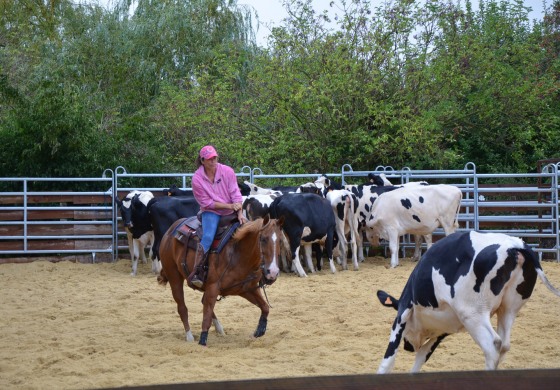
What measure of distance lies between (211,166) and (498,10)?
21.5 metres

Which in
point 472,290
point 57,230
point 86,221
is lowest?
point 57,230

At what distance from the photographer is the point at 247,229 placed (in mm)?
8625

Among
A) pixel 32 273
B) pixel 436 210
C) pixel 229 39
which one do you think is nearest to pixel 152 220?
pixel 32 273

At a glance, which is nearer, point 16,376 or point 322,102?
point 16,376

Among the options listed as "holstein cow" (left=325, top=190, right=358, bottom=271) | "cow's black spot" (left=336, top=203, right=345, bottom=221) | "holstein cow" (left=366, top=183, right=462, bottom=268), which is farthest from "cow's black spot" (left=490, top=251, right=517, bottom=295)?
"cow's black spot" (left=336, top=203, right=345, bottom=221)

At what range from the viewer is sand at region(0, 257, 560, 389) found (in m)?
7.28

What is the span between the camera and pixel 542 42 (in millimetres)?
27344

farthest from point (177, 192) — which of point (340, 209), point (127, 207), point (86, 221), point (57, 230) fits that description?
point (340, 209)

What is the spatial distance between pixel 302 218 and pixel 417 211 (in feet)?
7.98

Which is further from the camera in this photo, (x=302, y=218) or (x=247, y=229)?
(x=302, y=218)

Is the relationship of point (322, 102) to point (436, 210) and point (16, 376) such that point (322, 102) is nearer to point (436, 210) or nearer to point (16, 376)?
point (436, 210)

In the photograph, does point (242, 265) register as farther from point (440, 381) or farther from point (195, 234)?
point (440, 381)

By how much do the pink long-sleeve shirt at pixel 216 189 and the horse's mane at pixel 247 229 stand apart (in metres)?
0.33

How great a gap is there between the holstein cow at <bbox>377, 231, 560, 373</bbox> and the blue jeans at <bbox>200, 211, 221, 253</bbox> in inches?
116
